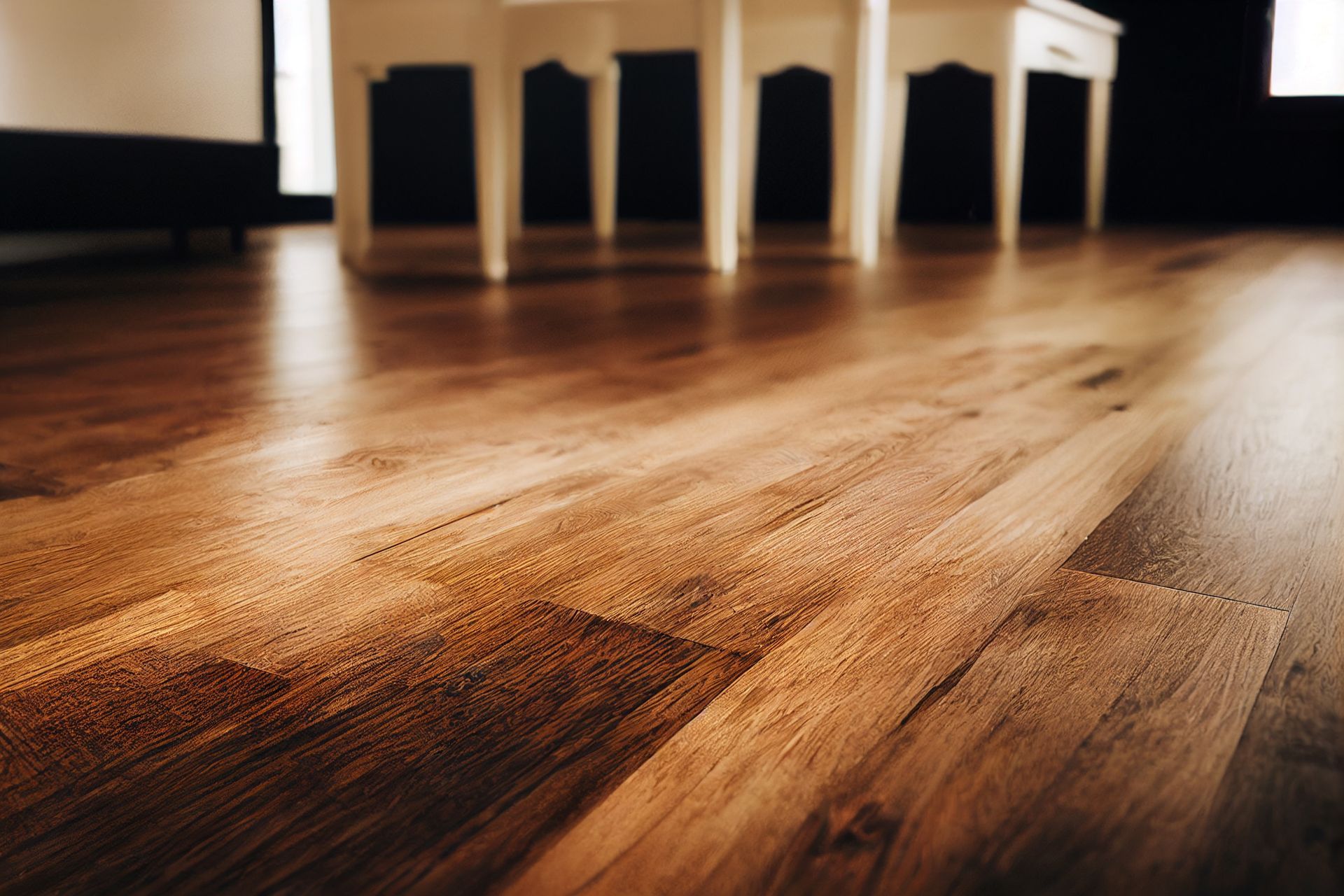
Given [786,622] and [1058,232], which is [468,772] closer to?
[786,622]

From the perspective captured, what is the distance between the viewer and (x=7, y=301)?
1648mm

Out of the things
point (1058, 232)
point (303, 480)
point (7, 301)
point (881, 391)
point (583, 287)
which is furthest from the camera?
point (1058, 232)

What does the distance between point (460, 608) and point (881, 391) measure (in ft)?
1.88

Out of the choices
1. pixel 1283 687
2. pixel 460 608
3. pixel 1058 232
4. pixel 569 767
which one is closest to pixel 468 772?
pixel 569 767

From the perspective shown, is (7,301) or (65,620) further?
(7,301)

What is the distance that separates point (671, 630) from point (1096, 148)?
3.53m

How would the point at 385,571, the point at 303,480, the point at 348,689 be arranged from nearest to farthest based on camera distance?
the point at 348,689 → the point at 385,571 → the point at 303,480

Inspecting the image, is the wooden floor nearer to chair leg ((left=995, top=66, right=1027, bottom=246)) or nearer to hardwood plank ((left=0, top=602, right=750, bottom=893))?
hardwood plank ((left=0, top=602, right=750, bottom=893))

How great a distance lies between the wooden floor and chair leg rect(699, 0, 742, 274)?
1.11 m

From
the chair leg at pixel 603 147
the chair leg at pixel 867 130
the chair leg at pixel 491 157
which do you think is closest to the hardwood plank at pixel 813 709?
the chair leg at pixel 491 157

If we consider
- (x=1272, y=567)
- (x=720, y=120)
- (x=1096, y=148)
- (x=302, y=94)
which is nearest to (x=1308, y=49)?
(x=1096, y=148)

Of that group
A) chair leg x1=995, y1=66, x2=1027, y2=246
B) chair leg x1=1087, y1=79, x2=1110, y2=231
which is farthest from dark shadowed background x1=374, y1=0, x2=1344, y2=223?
chair leg x1=995, y1=66, x2=1027, y2=246

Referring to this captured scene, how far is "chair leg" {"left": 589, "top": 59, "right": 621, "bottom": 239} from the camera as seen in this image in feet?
10.3

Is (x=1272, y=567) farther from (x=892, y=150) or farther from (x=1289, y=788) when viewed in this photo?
(x=892, y=150)
